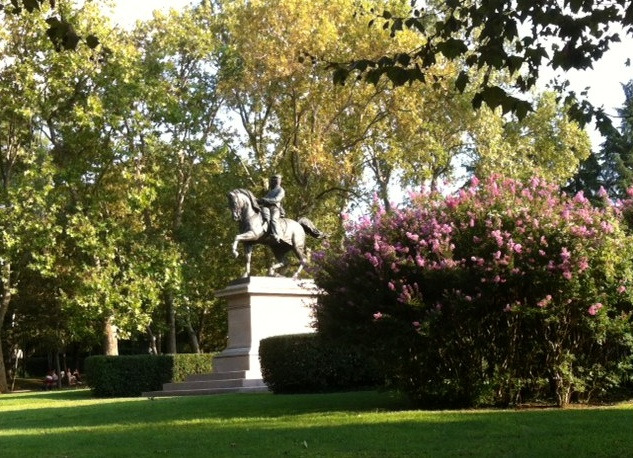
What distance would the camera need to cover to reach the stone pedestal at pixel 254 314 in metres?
26.2

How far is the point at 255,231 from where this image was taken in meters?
27.1

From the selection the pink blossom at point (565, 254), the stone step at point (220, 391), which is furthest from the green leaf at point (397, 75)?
the stone step at point (220, 391)

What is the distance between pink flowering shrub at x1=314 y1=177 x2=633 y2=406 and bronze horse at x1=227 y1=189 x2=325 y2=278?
11843 mm

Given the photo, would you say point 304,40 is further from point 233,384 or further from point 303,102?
point 233,384

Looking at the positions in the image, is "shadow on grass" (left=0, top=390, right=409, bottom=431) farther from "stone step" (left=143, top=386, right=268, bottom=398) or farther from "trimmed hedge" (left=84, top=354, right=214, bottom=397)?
"trimmed hedge" (left=84, top=354, right=214, bottom=397)

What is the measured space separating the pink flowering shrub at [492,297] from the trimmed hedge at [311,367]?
575 centimetres

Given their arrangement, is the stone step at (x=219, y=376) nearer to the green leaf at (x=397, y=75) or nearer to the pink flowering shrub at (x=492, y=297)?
the pink flowering shrub at (x=492, y=297)

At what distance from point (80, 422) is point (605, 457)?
9.52m

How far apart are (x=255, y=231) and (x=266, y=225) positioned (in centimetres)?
44

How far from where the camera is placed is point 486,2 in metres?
7.71

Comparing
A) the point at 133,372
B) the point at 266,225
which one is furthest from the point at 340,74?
the point at 133,372

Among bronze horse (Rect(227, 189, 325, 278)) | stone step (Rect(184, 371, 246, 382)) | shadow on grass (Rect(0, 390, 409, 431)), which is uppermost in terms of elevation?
bronze horse (Rect(227, 189, 325, 278))

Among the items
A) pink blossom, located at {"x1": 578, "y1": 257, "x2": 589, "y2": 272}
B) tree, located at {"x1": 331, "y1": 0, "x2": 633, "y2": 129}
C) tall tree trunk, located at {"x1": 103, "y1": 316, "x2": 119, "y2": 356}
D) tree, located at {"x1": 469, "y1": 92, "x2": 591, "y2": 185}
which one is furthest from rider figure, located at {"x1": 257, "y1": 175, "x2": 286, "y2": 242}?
tree, located at {"x1": 331, "y1": 0, "x2": 633, "y2": 129}

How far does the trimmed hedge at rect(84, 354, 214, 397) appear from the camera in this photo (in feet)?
98.4
